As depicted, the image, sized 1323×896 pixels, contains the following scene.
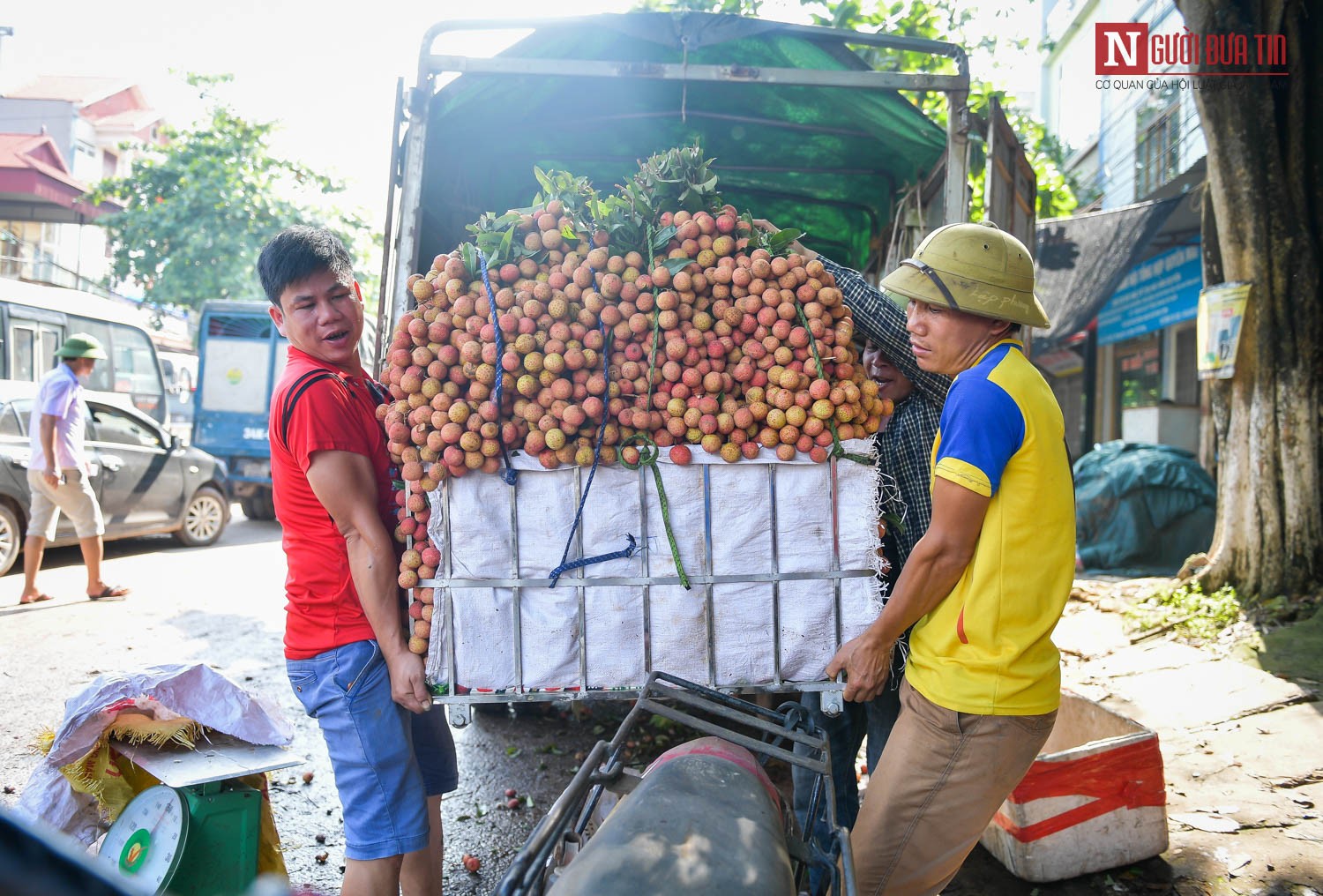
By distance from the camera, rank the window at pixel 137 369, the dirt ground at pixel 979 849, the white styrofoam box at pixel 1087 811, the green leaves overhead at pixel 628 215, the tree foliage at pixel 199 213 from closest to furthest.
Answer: the green leaves overhead at pixel 628 215, the white styrofoam box at pixel 1087 811, the dirt ground at pixel 979 849, the window at pixel 137 369, the tree foliage at pixel 199 213

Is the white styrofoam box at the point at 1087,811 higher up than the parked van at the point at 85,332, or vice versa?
the parked van at the point at 85,332

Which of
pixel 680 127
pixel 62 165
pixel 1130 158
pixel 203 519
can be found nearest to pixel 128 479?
pixel 203 519

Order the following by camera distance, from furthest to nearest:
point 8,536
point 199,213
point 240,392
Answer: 1. point 199,213
2. point 240,392
3. point 8,536

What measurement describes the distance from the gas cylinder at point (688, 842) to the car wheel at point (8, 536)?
8.39m

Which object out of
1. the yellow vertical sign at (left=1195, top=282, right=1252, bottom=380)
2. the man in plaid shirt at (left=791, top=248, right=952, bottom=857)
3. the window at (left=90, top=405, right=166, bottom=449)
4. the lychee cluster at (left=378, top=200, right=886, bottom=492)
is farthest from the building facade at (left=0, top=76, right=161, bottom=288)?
the man in plaid shirt at (left=791, top=248, right=952, bottom=857)

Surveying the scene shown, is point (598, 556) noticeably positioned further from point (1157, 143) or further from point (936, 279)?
point (1157, 143)

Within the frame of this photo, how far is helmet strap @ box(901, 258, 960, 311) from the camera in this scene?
1.99 m

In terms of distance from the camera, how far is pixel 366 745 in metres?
2.17

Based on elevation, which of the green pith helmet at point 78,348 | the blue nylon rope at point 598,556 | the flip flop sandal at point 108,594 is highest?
the green pith helmet at point 78,348

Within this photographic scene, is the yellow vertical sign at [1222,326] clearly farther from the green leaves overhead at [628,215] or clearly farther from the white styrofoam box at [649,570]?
the white styrofoam box at [649,570]

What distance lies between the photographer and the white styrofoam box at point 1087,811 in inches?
119

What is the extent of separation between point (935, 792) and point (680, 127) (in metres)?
3.90

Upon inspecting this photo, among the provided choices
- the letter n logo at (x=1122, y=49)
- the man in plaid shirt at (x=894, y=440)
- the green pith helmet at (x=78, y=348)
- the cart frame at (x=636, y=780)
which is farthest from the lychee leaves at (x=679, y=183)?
the letter n logo at (x=1122, y=49)

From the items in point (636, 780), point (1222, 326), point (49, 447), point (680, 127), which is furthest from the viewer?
point (49, 447)
